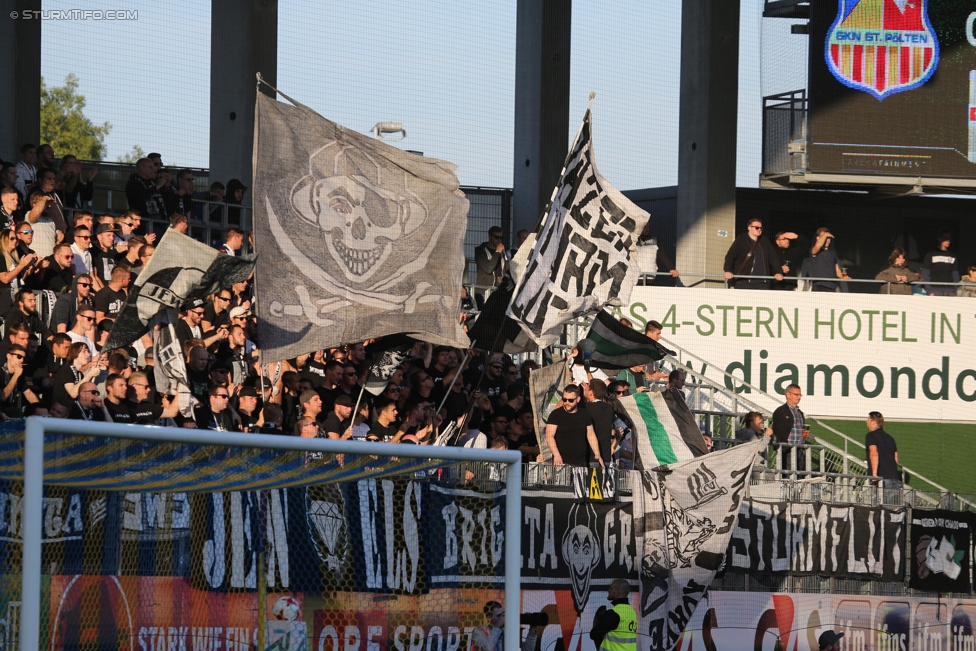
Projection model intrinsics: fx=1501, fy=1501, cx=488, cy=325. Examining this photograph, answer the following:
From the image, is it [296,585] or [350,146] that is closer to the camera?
[296,585]

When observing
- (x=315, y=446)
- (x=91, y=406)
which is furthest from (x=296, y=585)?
(x=91, y=406)

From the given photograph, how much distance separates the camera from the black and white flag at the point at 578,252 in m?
13.7

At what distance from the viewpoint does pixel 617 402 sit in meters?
15.3

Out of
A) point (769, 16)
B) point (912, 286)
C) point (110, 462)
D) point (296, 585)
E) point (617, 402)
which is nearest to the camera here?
point (110, 462)

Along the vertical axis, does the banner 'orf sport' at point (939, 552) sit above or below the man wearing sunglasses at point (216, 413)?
below

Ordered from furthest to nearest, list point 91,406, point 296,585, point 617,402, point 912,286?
point 912,286 → point 617,402 → point 91,406 → point 296,585

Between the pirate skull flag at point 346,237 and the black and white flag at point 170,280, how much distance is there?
0.55 meters

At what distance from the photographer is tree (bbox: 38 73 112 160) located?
64562mm

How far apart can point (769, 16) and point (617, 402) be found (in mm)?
12651

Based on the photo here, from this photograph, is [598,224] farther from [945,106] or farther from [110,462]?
[945,106]

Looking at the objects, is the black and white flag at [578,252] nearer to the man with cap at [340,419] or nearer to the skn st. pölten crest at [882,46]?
the man with cap at [340,419]

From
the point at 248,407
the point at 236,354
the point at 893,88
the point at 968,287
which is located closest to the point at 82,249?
the point at 236,354

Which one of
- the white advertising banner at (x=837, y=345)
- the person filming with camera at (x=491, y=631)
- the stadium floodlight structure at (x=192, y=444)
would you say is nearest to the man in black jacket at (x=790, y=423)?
the white advertising banner at (x=837, y=345)

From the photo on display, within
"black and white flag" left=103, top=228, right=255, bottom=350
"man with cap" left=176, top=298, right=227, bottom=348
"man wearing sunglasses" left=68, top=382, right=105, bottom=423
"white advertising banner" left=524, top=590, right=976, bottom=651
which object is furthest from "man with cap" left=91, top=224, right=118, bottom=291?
"white advertising banner" left=524, top=590, right=976, bottom=651
